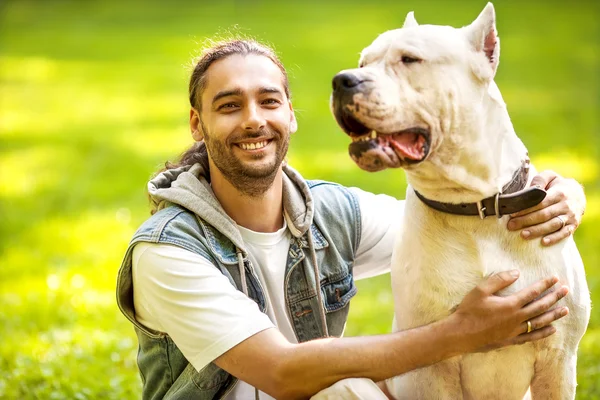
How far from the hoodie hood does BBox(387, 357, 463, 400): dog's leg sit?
73cm

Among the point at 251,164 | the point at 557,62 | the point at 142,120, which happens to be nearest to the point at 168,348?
the point at 251,164

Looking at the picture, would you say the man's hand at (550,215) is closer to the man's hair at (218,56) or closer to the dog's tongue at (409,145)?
the dog's tongue at (409,145)

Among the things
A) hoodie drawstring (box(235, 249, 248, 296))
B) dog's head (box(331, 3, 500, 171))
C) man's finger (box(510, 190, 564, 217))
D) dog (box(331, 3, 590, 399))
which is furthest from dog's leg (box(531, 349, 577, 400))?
hoodie drawstring (box(235, 249, 248, 296))

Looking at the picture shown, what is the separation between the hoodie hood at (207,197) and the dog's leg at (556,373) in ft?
3.36

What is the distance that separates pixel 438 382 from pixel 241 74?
1.33 m

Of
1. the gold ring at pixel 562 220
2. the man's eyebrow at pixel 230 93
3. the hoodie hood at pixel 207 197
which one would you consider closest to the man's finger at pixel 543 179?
the gold ring at pixel 562 220

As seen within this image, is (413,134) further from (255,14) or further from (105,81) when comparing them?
(255,14)

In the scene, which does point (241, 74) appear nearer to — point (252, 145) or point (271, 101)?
point (271, 101)

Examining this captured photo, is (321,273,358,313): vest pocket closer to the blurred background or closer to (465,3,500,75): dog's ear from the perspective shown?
the blurred background

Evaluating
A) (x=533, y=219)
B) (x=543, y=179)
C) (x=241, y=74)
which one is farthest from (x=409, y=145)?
(x=241, y=74)

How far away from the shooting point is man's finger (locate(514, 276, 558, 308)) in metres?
2.80

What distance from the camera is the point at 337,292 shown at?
3510 mm

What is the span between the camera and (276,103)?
3.31 metres

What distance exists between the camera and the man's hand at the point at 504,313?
110 inches
